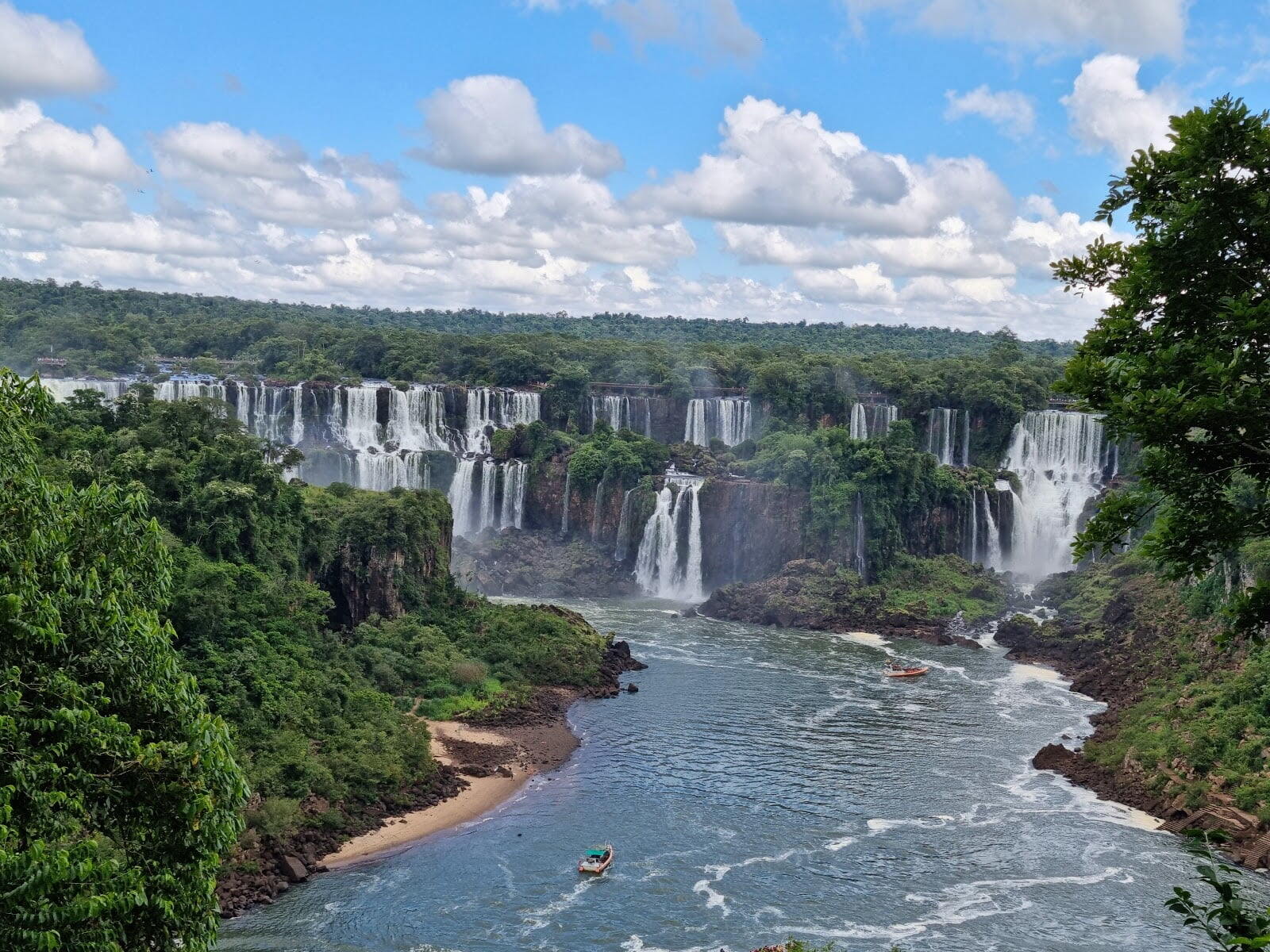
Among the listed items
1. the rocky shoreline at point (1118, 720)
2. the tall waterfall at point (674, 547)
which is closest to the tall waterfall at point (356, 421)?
the tall waterfall at point (674, 547)

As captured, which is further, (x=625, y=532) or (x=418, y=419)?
(x=418, y=419)

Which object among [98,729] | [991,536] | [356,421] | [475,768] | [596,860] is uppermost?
[356,421]

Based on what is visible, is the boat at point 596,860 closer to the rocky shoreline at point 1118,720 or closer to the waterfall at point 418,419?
the rocky shoreline at point 1118,720

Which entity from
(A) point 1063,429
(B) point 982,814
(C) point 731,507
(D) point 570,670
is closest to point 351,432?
(C) point 731,507

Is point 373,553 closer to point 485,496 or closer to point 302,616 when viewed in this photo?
point 302,616

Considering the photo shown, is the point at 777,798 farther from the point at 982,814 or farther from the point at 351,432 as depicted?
A: the point at 351,432

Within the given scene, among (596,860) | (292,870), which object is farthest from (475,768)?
(292,870)
